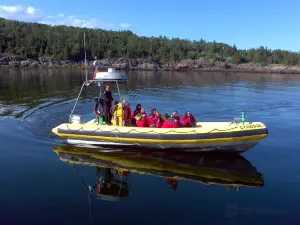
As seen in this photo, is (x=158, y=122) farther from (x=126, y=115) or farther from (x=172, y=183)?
(x=172, y=183)

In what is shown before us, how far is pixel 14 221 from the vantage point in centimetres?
701

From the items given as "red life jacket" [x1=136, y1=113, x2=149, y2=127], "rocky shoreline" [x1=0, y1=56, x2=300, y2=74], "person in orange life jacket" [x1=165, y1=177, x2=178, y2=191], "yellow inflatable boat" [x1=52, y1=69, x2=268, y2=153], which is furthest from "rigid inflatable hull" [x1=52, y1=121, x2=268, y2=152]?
"rocky shoreline" [x1=0, y1=56, x2=300, y2=74]

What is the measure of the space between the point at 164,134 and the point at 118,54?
10308 centimetres

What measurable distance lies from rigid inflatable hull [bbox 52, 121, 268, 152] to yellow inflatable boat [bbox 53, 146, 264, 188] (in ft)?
1.24

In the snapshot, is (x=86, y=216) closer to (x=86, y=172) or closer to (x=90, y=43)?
(x=86, y=172)

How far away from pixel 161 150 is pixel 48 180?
438 cm

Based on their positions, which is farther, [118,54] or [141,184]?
[118,54]

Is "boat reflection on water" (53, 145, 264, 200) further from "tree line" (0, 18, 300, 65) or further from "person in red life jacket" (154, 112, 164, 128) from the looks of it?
"tree line" (0, 18, 300, 65)

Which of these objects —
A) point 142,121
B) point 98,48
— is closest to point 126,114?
point 142,121

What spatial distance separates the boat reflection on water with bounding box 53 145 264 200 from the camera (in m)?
9.20

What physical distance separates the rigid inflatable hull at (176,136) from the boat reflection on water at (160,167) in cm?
38

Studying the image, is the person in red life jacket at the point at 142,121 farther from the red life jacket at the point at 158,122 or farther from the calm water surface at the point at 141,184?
the calm water surface at the point at 141,184

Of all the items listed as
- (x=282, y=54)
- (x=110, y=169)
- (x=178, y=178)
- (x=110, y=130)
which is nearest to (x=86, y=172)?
(x=110, y=169)

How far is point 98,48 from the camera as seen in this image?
10938cm
